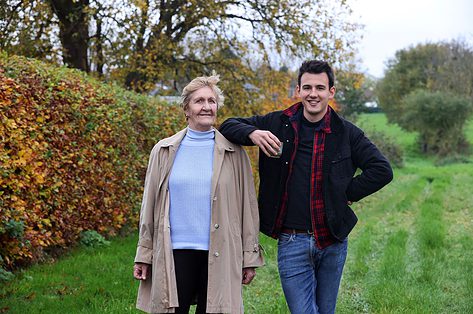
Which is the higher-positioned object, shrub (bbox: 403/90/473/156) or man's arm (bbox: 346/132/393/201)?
man's arm (bbox: 346/132/393/201)

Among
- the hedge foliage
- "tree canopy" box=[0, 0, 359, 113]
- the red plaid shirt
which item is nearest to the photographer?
the red plaid shirt

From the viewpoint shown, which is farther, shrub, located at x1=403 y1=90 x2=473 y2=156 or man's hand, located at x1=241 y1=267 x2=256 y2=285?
shrub, located at x1=403 y1=90 x2=473 y2=156

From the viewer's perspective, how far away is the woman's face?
156 inches

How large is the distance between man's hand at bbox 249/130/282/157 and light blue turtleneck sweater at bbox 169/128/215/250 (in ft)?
1.06

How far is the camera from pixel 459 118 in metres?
40.5

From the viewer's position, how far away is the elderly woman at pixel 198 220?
3.85 m

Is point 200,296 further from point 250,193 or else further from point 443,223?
point 443,223

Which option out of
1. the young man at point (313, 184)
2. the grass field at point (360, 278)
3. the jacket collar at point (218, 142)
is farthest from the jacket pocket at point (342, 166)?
the grass field at point (360, 278)

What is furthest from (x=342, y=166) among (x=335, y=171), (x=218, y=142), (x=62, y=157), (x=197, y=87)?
(x=62, y=157)

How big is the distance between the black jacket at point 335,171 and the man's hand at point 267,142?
0.10 meters

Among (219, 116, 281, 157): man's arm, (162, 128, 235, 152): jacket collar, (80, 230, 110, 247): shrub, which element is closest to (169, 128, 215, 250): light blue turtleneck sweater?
(162, 128, 235, 152): jacket collar

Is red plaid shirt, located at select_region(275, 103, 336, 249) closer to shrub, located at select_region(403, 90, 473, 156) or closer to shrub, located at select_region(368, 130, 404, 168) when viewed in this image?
shrub, located at select_region(368, 130, 404, 168)

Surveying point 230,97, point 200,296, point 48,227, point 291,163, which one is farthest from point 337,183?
point 230,97

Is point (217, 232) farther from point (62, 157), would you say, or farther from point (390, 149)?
point (390, 149)
